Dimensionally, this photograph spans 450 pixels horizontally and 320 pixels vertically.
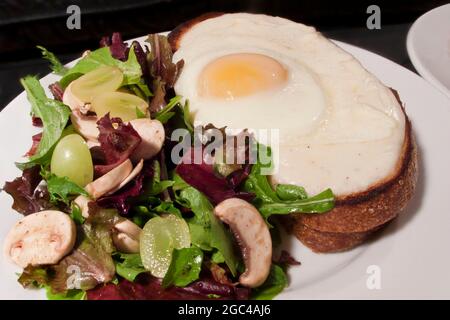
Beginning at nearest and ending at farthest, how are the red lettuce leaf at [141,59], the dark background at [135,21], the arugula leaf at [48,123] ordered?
the arugula leaf at [48,123], the red lettuce leaf at [141,59], the dark background at [135,21]

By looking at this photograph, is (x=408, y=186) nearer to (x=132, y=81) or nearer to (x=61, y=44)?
(x=132, y=81)

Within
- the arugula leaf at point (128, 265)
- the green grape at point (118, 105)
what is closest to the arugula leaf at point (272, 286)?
the arugula leaf at point (128, 265)

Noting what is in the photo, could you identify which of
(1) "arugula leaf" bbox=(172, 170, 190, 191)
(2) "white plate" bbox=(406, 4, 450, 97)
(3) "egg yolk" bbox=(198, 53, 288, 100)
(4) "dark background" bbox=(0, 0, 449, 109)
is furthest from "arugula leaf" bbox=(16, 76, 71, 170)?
(2) "white plate" bbox=(406, 4, 450, 97)

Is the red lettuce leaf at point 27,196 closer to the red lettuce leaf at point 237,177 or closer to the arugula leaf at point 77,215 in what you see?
the arugula leaf at point 77,215

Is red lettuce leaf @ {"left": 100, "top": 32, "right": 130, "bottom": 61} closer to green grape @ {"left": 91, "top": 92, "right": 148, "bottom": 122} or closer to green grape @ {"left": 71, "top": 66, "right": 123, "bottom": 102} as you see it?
green grape @ {"left": 71, "top": 66, "right": 123, "bottom": 102}

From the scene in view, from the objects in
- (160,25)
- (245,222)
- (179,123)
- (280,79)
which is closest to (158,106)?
(179,123)

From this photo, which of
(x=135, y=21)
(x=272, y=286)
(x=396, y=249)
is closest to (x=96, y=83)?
(x=272, y=286)

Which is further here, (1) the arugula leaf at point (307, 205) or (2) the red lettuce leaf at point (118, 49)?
(2) the red lettuce leaf at point (118, 49)

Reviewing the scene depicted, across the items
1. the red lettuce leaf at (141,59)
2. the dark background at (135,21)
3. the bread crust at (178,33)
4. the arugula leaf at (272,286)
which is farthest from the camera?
the dark background at (135,21)
